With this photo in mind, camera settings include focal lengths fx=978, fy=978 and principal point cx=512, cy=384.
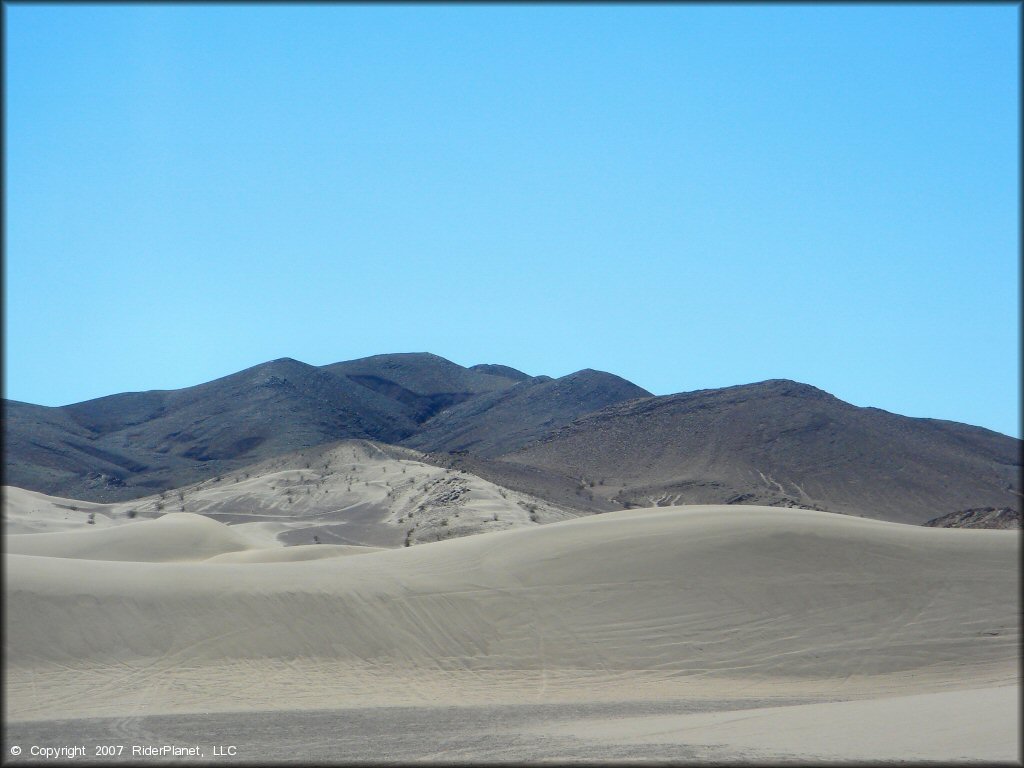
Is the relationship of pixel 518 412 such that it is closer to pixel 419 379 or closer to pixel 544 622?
pixel 419 379

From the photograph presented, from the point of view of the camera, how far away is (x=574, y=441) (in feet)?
294

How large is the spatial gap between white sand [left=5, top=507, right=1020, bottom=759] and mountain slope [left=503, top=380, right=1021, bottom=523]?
41.4m

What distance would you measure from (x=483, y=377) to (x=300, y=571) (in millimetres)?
122794

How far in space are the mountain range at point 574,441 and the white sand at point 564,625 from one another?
34711mm

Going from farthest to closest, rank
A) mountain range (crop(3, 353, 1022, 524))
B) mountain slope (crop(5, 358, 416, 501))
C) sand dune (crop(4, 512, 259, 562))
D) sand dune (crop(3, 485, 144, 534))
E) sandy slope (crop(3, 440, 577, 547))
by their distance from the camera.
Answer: mountain slope (crop(5, 358, 416, 501)), mountain range (crop(3, 353, 1022, 524)), sandy slope (crop(3, 440, 577, 547)), sand dune (crop(3, 485, 144, 534)), sand dune (crop(4, 512, 259, 562))

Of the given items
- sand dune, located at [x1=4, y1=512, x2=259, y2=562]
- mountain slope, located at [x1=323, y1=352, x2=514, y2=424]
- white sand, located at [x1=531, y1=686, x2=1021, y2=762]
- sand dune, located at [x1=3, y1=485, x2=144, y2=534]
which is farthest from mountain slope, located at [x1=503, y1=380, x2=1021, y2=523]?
white sand, located at [x1=531, y1=686, x2=1021, y2=762]

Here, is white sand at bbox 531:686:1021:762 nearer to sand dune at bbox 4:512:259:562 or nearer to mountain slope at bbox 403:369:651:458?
sand dune at bbox 4:512:259:562

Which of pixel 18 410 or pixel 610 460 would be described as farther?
pixel 18 410

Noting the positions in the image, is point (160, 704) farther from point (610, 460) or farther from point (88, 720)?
point (610, 460)

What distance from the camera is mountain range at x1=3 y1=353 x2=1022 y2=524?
71062 mm

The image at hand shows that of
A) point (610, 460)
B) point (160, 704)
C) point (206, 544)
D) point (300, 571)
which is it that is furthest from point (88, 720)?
point (610, 460)

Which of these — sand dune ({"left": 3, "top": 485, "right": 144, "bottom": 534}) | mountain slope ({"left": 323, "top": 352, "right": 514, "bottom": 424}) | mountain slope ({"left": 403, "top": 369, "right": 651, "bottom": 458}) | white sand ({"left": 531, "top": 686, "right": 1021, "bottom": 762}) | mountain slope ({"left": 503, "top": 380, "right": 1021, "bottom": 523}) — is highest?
mountain slope ({"left": 323, "top": 352, "right": 514, "bottom": 424})

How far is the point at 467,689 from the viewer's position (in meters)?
18.7

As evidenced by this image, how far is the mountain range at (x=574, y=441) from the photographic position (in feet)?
233
